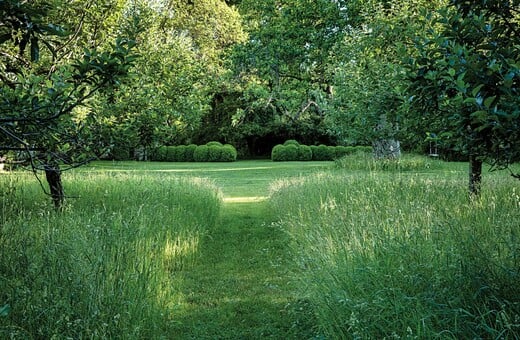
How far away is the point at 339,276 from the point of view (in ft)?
12.2

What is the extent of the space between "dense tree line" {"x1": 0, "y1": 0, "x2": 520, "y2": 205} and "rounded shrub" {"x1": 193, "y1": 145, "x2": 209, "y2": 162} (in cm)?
888

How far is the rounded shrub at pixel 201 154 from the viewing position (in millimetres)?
32312

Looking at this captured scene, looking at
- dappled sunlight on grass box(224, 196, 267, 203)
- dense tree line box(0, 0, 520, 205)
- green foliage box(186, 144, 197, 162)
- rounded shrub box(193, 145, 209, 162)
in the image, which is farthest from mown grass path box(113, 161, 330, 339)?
green foliage box(186, 144, 197, 162)

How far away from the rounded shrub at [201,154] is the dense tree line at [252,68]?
888 centimetres

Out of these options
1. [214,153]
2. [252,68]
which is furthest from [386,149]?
[214,153]

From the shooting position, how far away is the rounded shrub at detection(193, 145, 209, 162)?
106 ft

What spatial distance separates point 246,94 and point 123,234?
55.2ft

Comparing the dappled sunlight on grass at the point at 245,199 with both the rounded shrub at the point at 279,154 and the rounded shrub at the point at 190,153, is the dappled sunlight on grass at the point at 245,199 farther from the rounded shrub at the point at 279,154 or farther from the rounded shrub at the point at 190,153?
the rounded shrub at the point at 190,153

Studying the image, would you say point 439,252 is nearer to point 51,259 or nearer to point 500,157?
point 500,157

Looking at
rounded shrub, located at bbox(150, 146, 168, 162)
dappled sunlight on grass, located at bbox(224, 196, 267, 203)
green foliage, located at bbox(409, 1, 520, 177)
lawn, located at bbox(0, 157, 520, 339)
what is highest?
green foliage, located at bbox(409, 1, 520, 177)

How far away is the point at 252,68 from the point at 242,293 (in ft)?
49.4

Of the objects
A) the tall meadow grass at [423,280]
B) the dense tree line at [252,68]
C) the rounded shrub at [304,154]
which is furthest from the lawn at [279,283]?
the rounded shrub at [304,154]

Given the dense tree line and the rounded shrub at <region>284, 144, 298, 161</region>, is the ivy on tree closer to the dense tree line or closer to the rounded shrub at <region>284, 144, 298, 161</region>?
the dense tree line

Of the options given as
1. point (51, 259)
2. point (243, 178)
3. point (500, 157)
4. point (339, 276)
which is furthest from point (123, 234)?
point (243, 178)
